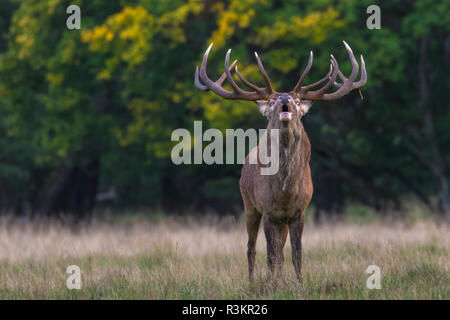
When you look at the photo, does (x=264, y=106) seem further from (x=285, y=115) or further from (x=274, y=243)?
(x=274, y=243)

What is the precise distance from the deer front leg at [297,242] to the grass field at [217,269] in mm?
103

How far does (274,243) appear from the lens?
7.88m

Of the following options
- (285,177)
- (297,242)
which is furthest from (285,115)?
(297,242)

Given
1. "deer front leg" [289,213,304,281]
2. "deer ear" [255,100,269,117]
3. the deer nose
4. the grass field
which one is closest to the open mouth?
the deer nose

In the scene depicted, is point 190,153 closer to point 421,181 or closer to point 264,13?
point 264,13

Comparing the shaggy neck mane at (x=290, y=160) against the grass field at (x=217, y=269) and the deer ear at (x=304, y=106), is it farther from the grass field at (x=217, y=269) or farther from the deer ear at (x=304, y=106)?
the grass field at (x=217, y=269)

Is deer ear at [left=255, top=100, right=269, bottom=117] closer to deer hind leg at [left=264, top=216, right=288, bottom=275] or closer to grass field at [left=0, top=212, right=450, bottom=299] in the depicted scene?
deer hind leg at [left=264, top=216, right=288, bottom=275]

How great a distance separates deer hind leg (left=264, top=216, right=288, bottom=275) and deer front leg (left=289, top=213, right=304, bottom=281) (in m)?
0.13

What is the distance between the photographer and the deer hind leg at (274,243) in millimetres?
7820

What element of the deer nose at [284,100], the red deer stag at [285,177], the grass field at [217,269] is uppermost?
the deer nose at [284,100]

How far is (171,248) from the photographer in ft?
32.1

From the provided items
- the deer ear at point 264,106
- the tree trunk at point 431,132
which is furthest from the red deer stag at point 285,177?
the tree trunk at point 431,132

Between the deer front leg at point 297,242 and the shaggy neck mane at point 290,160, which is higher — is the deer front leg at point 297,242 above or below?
below

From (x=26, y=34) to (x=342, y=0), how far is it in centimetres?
730
